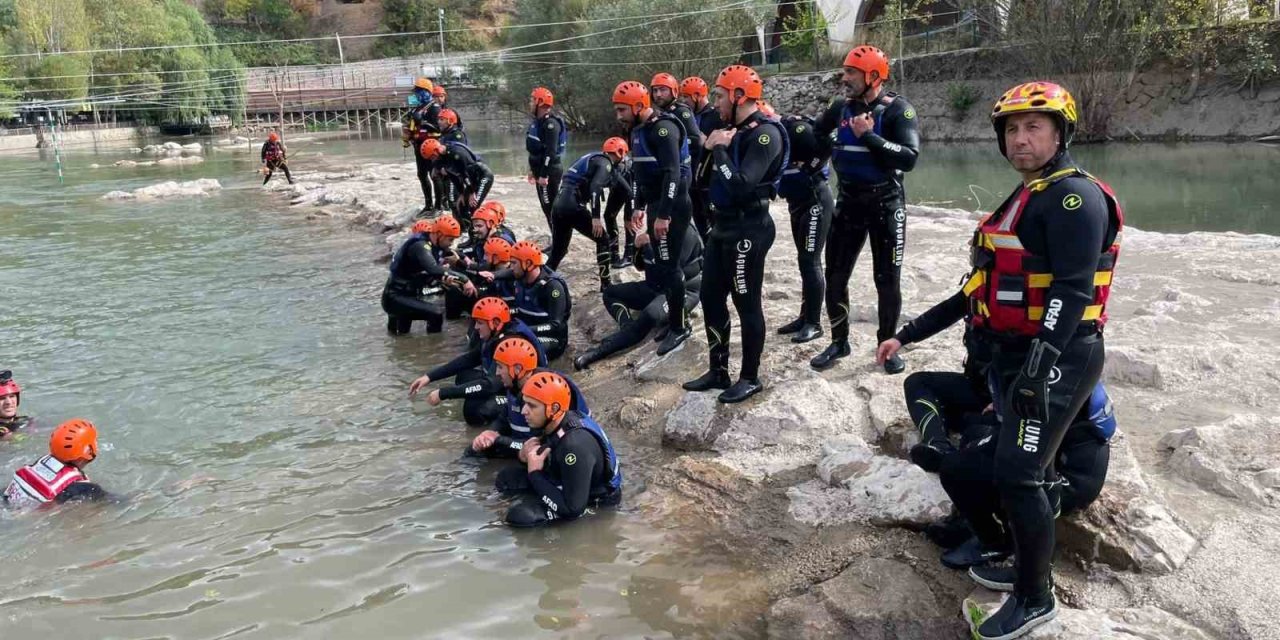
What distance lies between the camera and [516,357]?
19.2ft

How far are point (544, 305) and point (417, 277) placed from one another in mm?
2263

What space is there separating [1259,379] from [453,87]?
6495cm

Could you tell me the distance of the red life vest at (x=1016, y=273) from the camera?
3.11 metres

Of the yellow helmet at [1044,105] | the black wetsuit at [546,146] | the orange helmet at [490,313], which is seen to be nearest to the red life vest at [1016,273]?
the yellow helmet at [1044,105]

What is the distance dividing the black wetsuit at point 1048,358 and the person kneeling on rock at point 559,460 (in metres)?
2.47

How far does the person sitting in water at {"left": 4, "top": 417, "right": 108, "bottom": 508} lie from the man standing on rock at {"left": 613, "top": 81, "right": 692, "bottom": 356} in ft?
13.3

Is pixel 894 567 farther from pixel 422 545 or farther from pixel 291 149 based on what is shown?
pixel 291 149

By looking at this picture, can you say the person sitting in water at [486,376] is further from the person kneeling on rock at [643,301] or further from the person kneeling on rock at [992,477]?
the person kneeling on rock at [992,477]

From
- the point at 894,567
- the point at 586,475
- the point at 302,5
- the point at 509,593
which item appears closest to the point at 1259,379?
the point at 894,567

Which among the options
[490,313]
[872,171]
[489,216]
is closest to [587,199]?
[489,216]

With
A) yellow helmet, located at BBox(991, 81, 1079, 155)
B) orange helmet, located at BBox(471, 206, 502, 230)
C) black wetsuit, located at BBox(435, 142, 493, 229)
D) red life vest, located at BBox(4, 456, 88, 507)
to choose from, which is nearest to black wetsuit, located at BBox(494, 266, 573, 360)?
orange helmet, located at BBox(471, 206, 502, 230)

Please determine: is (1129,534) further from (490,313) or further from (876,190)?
(490,313)

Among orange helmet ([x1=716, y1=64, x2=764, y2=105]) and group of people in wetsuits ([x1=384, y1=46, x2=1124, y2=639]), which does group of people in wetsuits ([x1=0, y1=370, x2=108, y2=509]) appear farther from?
orange helmet ([x1=716, y1=64, x2=764, y2=105])

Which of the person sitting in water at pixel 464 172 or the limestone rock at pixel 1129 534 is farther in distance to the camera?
the person sitting in water at pixel 464 172
